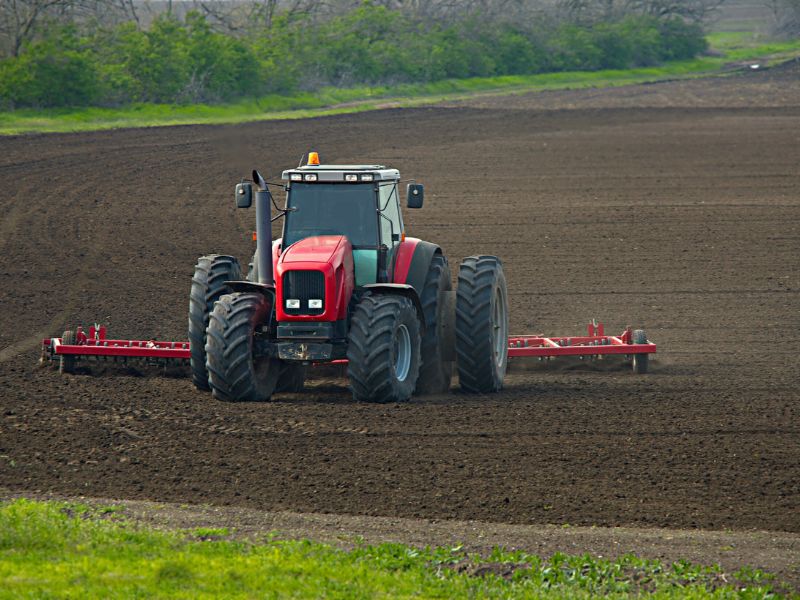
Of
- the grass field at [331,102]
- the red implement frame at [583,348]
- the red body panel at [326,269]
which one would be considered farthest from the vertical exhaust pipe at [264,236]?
the grass field at [331,102]

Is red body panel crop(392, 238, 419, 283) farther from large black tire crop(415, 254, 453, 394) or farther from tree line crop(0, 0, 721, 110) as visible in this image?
tree line crop(0, 0, 721, 110)

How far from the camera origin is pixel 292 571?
7.65 meters

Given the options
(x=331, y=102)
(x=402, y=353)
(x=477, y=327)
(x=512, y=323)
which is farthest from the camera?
(x=331, y=102)

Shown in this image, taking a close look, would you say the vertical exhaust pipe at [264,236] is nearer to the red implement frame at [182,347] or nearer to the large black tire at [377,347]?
the large black tire at [377,347]

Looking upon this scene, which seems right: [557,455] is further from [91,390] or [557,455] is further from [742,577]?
[91,390]

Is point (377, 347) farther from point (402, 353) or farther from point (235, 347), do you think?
point (235, 347)

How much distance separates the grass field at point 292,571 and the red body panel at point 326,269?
13.4 ft

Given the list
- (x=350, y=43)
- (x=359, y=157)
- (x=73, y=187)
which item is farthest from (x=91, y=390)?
(x=350, y=43)

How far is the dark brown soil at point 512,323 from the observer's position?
9.85m

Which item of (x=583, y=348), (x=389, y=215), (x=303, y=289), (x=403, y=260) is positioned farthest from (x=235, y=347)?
(x=583, y=348)

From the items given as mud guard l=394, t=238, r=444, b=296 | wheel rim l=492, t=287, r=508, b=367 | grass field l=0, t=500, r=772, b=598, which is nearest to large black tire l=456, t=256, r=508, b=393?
wheel rim l=492, t=287, r=508, b=367

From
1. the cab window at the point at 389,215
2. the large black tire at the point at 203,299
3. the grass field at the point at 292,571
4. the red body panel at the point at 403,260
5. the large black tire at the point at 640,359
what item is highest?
the cab window at the point at 389,215

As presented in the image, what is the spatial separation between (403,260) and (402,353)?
3.58 ft

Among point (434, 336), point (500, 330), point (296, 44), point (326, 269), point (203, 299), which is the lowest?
point (500, 330)
